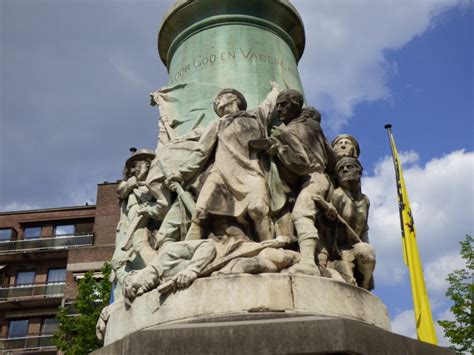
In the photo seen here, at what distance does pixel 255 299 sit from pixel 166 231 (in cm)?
174

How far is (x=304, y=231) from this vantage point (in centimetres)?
641

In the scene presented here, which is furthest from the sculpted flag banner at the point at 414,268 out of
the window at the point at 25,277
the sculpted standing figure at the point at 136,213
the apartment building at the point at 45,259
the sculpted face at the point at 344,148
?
the window at the point at 25,277

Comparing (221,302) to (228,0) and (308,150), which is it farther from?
(228,0)

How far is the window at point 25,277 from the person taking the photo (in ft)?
125

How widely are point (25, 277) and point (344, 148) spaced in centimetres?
3508

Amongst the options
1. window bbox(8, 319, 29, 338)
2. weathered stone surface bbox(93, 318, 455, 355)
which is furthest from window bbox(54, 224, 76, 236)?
weathered stone surface bbox(93, 318, 455, 355)

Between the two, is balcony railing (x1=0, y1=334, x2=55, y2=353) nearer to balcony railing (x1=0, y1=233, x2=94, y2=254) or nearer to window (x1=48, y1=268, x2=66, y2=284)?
window (x1=48, y1=268, x2=66, y2=284)

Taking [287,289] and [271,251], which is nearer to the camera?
[287,289]

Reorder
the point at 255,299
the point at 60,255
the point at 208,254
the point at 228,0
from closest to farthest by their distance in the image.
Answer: the point at 255,299 < the point at 208,254 < the point at 228,0 < the point at 60,255

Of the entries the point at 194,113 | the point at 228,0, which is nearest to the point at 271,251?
the point at 194,113

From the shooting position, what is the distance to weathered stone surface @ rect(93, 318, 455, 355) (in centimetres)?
476

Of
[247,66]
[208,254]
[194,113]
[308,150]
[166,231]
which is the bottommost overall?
[208,254]

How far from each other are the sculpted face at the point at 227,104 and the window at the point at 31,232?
35321 millimetres

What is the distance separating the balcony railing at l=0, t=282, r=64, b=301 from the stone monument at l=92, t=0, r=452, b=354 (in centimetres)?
2957
